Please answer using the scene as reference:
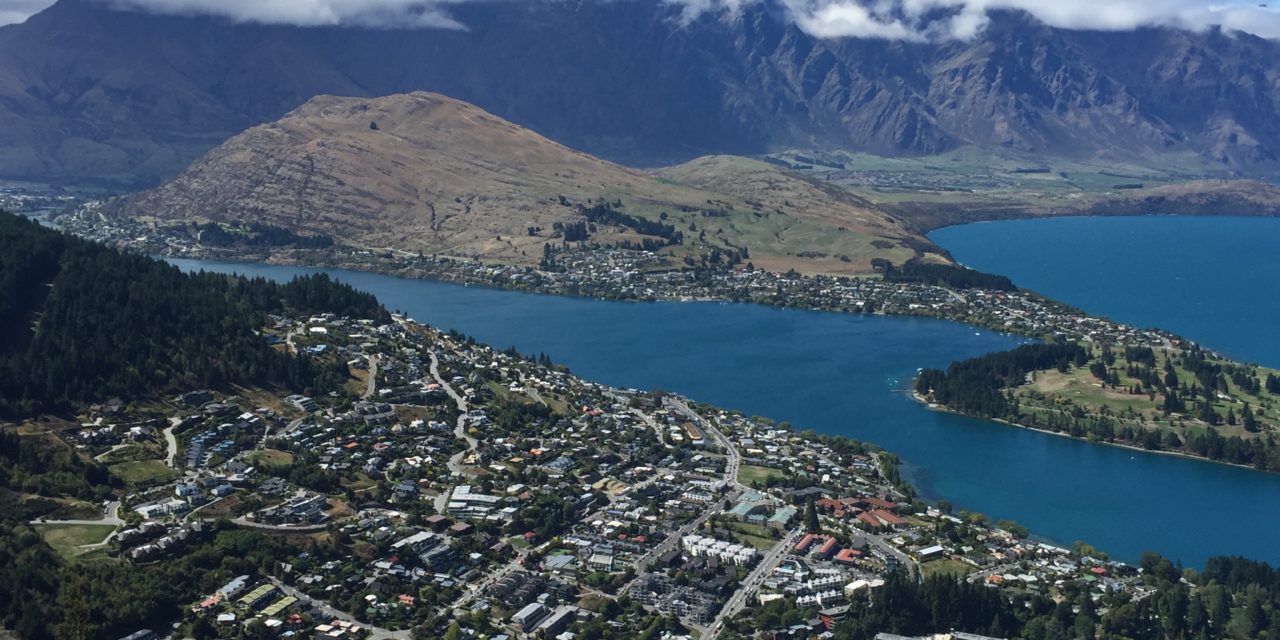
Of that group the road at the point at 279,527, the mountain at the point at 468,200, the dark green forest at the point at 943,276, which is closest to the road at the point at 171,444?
the road at the point at 279,527

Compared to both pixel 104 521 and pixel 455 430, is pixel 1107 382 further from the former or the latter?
pixel 104 521

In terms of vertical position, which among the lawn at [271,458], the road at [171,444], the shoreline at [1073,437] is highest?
the road at [171,444]

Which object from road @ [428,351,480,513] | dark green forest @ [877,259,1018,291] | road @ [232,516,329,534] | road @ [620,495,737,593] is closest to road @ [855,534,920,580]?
road @ [620,495,737,593]

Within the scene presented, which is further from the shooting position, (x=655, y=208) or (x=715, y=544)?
(x=655, y=208)

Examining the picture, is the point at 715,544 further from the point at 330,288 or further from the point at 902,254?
the point at 902,254

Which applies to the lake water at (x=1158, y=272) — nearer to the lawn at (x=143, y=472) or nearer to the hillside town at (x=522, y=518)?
the hillside town at (x=522, y=518)

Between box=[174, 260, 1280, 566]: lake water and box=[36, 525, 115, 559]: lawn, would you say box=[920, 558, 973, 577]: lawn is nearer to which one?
box=[174, 260, 1280, 566]: lake water

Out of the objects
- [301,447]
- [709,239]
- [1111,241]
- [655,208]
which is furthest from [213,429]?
[1111,241]

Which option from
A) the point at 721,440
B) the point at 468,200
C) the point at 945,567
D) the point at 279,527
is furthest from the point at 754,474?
the point at 468,200
